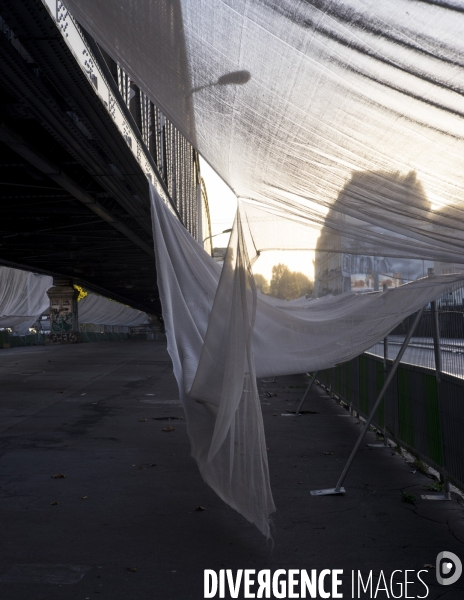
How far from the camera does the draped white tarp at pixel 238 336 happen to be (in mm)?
5723

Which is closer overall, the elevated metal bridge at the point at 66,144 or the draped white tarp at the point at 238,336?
the draped white tarp at the point at 238,336

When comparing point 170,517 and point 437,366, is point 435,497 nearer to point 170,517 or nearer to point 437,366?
point 437,366

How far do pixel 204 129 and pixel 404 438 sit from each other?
4872 millimetres

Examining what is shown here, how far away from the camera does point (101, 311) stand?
3590 inches

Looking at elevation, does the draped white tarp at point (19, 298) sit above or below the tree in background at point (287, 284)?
above

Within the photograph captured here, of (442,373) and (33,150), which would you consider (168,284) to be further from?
(33,150)

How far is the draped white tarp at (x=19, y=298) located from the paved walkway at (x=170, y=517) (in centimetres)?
4932

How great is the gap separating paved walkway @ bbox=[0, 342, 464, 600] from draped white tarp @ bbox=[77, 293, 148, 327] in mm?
66024

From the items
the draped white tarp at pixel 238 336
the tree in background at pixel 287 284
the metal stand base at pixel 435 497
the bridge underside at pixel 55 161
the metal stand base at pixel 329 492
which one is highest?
the bridge underside at pixel 55 161

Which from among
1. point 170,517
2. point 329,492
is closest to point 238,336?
point 170,517

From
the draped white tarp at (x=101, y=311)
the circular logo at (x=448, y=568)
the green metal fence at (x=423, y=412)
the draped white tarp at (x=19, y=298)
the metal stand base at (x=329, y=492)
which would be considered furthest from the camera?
the draped white tarp at (x=101, y=311)

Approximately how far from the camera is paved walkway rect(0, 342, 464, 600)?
4910 mm

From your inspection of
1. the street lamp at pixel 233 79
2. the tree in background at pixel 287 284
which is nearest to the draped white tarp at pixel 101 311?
the tree in background at pixel 287 284

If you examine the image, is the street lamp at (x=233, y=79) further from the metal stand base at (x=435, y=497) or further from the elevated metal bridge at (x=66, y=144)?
the elevated metal bridge at (x=66, y=144)
